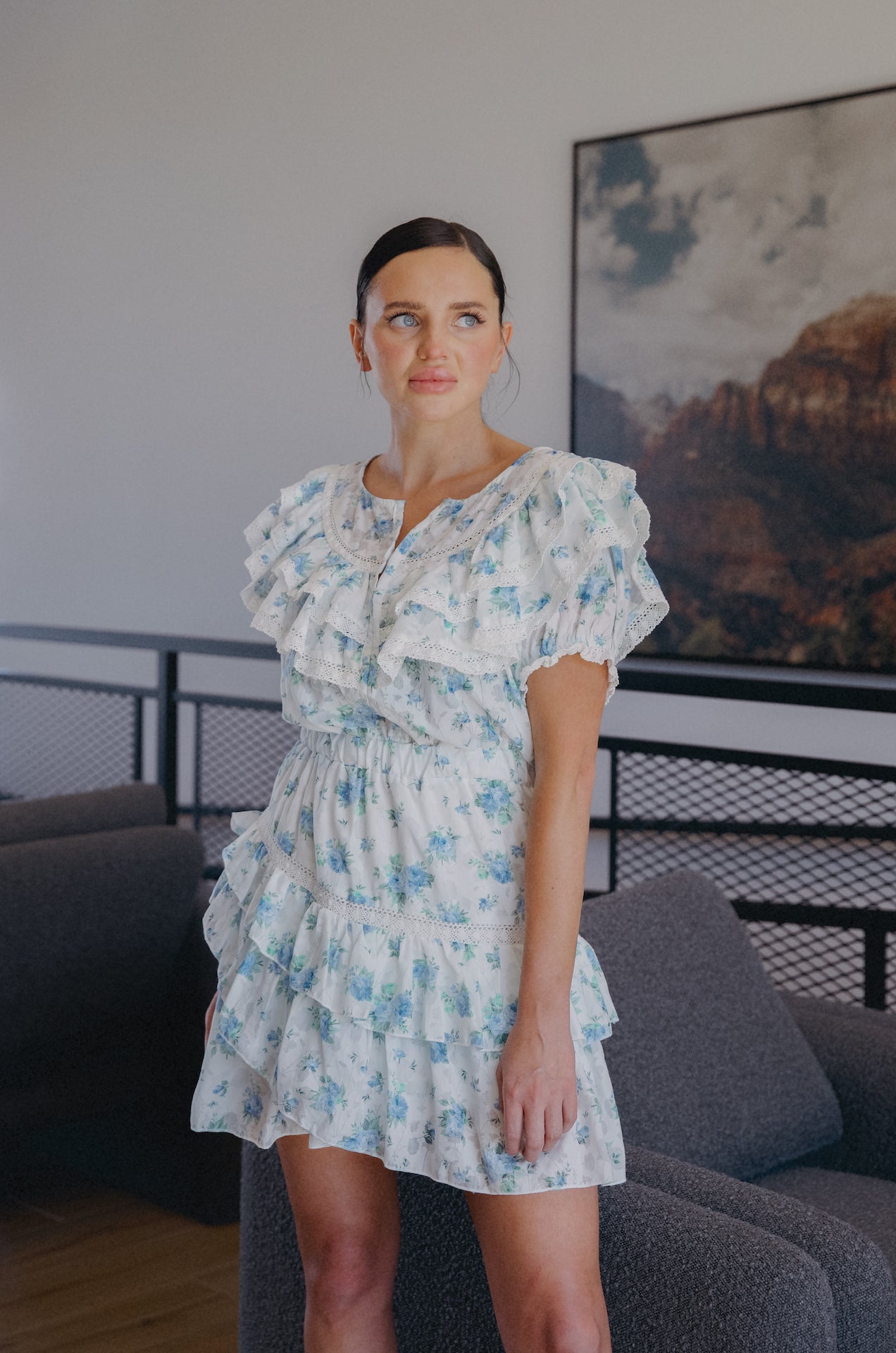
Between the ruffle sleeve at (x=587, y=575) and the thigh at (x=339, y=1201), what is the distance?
1.63 feet

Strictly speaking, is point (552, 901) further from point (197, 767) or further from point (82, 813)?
point (197, 767)

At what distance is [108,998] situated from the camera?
239 cm

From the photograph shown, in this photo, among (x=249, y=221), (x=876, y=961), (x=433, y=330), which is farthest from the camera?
(x=249, y=221)

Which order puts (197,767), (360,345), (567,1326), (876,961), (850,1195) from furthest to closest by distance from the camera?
(197,767) → (876,961) → (850,1195) → (360,345) → (567,1326)

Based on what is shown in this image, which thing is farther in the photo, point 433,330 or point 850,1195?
point 850,1195

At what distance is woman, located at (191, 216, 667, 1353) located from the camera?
115 cm

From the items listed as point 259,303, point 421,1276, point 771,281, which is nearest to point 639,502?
point 421,1276

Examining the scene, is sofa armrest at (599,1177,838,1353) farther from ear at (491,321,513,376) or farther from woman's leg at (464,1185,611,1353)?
ear at (491,321,513,376)

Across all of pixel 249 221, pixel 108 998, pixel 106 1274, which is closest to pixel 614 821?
pixel 108 998

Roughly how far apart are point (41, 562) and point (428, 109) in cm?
293

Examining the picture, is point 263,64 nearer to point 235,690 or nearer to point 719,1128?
point 235,690

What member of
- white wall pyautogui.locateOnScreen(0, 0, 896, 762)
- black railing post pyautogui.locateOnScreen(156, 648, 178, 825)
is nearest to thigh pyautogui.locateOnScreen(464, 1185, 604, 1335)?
black railing post pyautogui.locateOnScreen(156, 648, 178, 825)

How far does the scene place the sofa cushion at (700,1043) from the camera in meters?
1.67

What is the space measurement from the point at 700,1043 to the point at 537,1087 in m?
0.70
